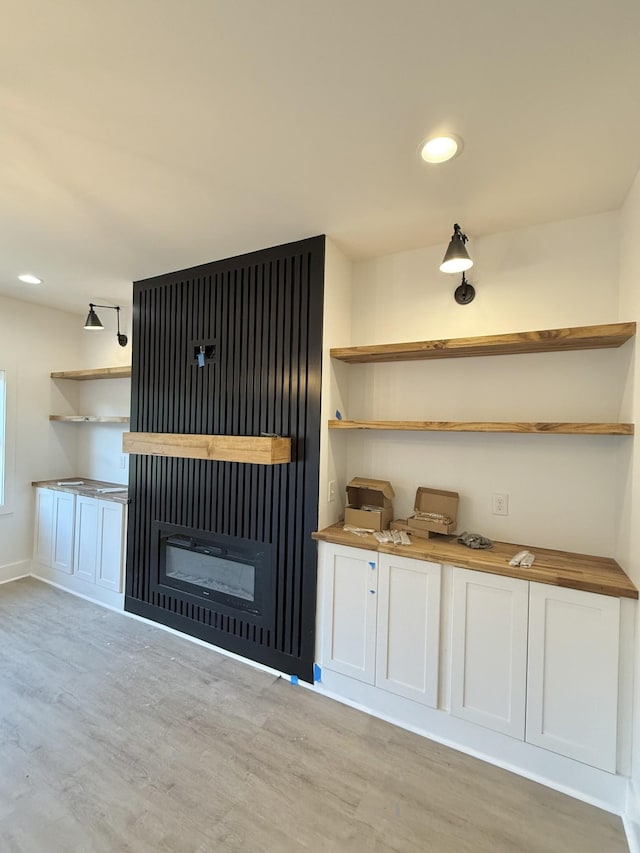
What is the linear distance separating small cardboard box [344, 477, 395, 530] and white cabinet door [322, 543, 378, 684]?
229 millimetres

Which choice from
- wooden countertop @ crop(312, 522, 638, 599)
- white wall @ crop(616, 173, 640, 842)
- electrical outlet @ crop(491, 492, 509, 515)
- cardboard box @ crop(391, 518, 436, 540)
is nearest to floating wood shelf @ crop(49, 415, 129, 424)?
wooden countertop @ crop(312, 522, 638, 599)

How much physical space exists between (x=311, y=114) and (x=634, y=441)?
191 centimetres

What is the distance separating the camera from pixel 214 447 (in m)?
2.61

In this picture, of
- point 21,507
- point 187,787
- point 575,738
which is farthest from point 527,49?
point 21,507

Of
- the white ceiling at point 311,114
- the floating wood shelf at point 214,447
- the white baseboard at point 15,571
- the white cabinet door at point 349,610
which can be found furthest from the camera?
the white baseboard at point 15,571

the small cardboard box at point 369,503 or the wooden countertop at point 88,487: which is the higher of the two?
the small cardboard box at point 369,503

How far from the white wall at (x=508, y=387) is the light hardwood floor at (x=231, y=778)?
1.19 m

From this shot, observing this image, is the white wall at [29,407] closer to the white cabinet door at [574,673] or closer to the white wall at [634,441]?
the white cabinet door at [574,673]

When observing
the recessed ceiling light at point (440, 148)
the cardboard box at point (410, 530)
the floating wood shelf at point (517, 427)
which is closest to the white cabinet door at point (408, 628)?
the cardboard box at point (410, 530)

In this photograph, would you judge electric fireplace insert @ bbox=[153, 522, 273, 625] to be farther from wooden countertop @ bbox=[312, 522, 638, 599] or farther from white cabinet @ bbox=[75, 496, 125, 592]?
wooden countertop @ bbox=[312, 522, 638, 599]

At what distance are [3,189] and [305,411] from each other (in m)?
1.96

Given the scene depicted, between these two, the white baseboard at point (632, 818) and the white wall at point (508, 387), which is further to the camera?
the white wall at point (508, 387)

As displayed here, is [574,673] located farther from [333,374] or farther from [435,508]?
[333,374]

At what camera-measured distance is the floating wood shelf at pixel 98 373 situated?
140 inches
